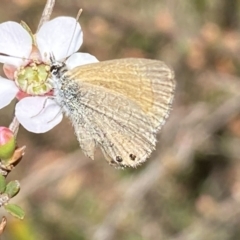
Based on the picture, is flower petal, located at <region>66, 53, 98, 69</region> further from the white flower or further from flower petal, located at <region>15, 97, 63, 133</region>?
flower petal, located at <region>15, 97, 63, 133</region>

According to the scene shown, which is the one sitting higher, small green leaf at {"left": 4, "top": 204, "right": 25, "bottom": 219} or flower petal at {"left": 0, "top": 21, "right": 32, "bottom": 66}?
flower petal at {"left": 0, "top": 21, "right": 32, "bottom": 66}

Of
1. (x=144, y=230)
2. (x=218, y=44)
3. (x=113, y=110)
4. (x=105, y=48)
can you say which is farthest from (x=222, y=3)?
(x=113, y=110)

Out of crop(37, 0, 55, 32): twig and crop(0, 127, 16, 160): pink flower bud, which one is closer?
crop(0, 127, 16, 160): pink flower bud

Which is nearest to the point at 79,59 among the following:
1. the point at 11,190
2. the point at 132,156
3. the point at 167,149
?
the point at 132,156

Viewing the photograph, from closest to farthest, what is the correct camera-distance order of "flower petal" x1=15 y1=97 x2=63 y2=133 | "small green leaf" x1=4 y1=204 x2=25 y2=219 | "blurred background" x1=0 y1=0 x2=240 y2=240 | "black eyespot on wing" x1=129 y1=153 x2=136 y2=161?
"small green leaf" x1=4 y1=204 x2=25 y2=219 < "flower petal" x1=15 y1=97 x2=63 y2=133 < "black eyespot on wing" x1=129 y1=153 x2=136 y2=161 < "blurred background" x1=0 y1=0 x2=240 y2=240

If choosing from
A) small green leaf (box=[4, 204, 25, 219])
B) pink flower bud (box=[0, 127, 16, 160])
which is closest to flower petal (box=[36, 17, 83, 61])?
pink flower bud (box=[0, 127, 16, 160])

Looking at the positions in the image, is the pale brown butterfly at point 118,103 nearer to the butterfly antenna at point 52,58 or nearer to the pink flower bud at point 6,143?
the butterfly antenna at point 52,58

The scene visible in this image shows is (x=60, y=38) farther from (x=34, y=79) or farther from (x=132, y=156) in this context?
(x=132, y=156)
